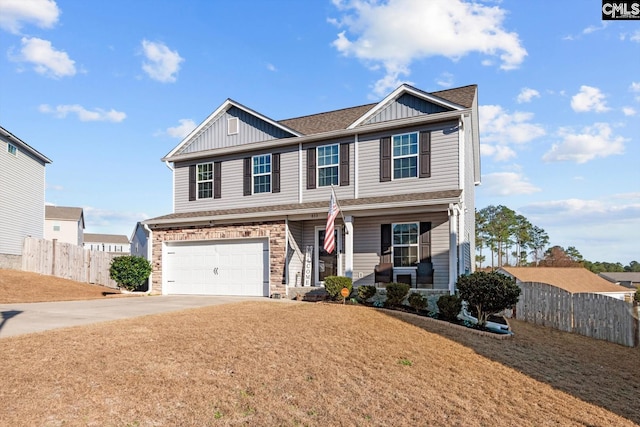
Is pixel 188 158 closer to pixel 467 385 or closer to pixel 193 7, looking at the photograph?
pixel 193 7

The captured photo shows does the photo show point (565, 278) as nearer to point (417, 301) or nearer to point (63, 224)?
point (417, 301)

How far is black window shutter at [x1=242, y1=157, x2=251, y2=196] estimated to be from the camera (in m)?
17.5

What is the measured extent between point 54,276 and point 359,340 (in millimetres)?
19495

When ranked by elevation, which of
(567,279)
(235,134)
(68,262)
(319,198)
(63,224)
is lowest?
(567,279)

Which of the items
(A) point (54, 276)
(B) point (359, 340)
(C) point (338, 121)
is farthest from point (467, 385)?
(A) point (54, 276)

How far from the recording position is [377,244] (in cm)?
1516

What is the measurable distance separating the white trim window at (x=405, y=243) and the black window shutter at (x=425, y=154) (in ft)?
5.45

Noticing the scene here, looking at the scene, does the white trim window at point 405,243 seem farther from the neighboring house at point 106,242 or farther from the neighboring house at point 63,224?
the neighboring house at point 106,242

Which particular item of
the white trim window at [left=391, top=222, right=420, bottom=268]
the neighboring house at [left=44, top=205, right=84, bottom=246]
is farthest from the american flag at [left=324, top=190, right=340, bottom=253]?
the neighboring house at [left=44, top=205, right=84, bottom=246]

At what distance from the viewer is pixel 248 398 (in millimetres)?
5266

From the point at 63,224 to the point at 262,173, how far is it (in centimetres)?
4275

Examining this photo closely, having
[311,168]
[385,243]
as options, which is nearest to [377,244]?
[385,243]

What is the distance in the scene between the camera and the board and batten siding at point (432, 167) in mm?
14156

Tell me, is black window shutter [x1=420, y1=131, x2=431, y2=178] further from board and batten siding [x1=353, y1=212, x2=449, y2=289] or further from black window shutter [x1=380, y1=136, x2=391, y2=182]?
board and batten siding [x1=353, y1=212, x2=449, y2=289]
